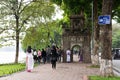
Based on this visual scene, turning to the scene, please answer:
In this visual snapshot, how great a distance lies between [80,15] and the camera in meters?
Result: 50.2

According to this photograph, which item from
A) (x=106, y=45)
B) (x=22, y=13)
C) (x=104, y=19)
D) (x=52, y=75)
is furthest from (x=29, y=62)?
(x=22, y=13)

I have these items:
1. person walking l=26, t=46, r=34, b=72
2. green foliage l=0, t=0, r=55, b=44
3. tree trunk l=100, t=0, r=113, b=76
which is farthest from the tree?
tree trunk l=100, t=0, r=113, b=76

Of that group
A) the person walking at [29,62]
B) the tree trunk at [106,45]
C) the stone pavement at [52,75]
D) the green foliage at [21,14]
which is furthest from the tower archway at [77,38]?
the tree trunk at [106,45]

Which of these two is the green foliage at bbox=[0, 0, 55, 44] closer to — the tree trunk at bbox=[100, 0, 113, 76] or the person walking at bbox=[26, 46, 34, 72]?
the person walking at bbox=[26, 46, 34, 72]

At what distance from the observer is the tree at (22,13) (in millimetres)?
45969

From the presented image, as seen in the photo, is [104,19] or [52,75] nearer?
[104,19]

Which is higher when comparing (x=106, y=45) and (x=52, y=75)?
(x=106, y=45)

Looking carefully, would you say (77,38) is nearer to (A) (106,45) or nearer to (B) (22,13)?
(B) (22,13)

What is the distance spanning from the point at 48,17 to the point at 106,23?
85.8ft

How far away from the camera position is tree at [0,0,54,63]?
4597 cm

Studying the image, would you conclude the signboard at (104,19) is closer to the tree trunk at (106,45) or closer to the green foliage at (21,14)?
the tree trunk at (106,45)

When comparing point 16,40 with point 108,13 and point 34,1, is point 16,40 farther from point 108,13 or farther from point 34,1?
point 108,13

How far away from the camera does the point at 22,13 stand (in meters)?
46.7

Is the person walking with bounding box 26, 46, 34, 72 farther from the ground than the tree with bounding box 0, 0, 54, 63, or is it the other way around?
the tree with bounding box 0, 0, 54, 63
